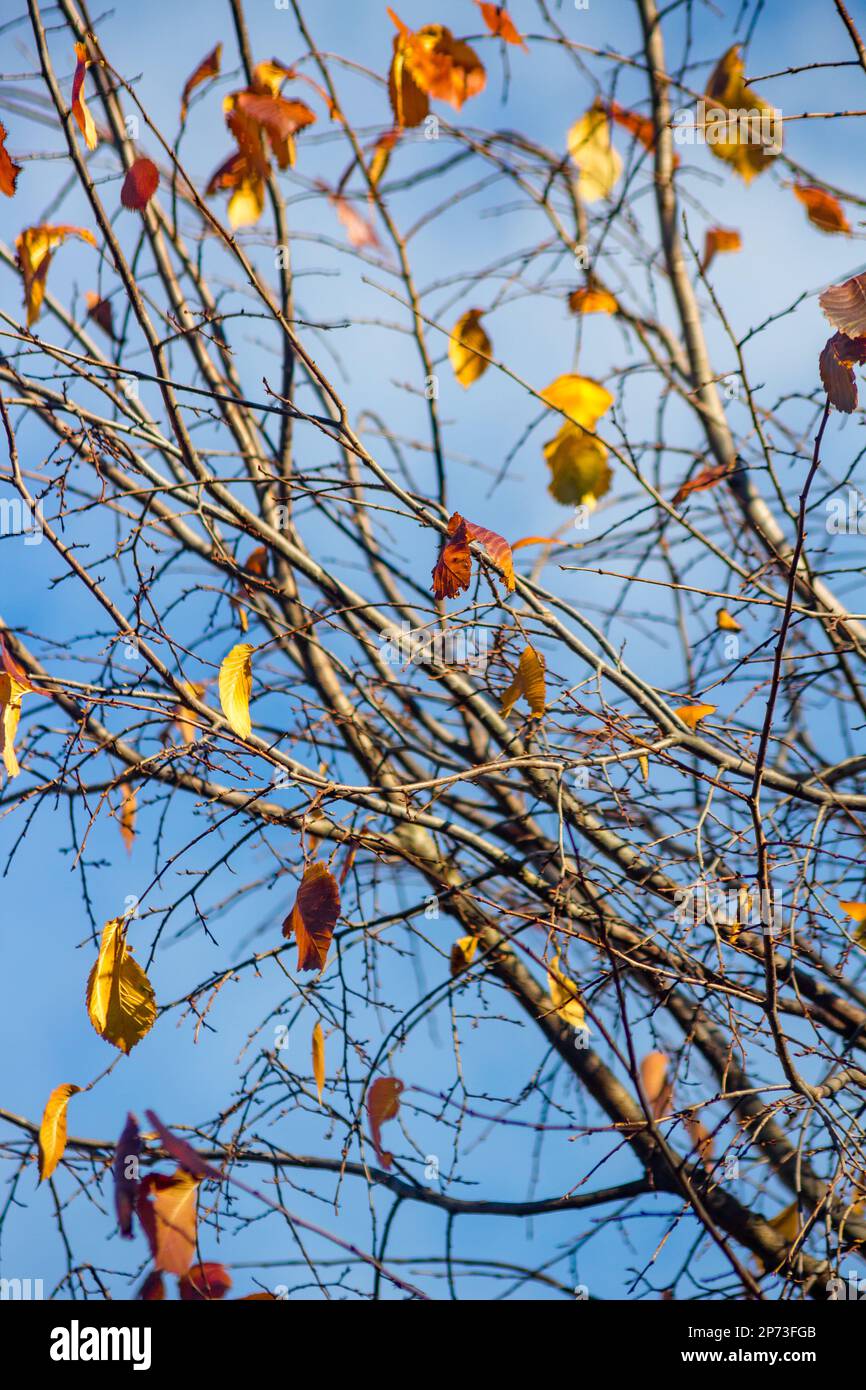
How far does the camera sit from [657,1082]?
2.47 meters

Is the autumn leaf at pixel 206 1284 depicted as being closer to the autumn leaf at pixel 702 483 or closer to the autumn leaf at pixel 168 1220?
the autumn leaf at pixel 168 1220

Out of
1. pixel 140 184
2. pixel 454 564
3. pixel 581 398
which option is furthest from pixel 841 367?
pixel 140 184

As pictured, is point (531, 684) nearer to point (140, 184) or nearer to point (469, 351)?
point (469, 351)

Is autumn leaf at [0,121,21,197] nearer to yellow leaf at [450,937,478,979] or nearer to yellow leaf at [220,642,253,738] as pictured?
yellow leaf at [220,642,253,738]

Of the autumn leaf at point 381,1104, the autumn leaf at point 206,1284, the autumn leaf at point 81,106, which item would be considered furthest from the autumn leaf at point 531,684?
the autumn leaf at point 81,106

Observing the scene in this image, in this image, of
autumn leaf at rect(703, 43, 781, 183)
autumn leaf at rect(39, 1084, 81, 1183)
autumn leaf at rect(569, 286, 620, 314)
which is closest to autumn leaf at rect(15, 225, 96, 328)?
autumn leaf at rect(569, 286, 620, 314)

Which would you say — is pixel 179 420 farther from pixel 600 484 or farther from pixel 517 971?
pixel 517 971

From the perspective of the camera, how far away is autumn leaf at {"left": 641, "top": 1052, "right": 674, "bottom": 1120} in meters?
2.43

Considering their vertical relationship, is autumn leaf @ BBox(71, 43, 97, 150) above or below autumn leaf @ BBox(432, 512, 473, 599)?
above

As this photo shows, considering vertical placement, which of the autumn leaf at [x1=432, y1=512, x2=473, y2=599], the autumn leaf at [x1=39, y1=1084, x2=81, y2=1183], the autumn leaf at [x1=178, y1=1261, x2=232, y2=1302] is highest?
the autumn leaf at [x1=432, y1=512, x2=473, y2=599]

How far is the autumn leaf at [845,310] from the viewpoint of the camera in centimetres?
167

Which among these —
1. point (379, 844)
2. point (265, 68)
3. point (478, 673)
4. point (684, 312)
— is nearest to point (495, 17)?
point (265, 68)

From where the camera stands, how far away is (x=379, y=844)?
208 cm

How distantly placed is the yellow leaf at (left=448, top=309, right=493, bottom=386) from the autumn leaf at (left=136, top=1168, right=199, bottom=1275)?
1686mm
